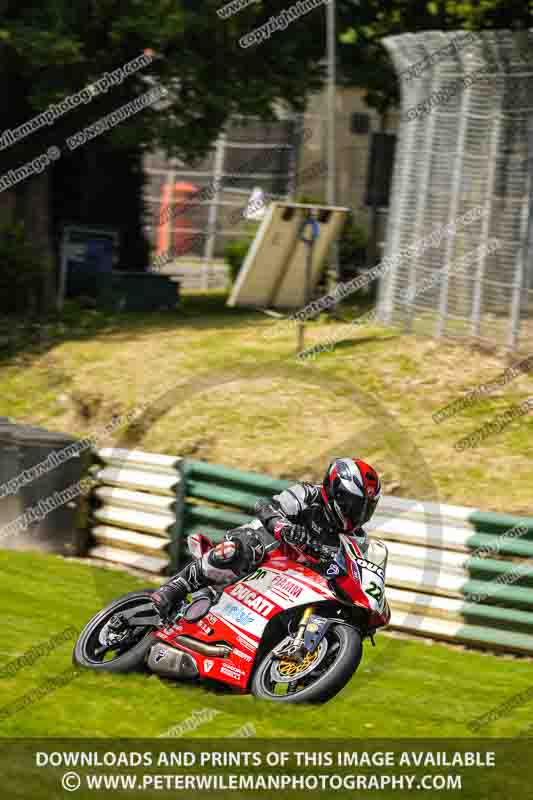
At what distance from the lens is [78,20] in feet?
70.4

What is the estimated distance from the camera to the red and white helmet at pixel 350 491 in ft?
24.5

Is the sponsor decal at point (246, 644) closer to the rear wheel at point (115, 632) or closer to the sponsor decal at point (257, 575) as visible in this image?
the sponsor decal at point (257, 575)

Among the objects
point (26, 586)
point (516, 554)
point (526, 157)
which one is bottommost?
point (26, 586)

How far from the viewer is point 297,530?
7559 mm

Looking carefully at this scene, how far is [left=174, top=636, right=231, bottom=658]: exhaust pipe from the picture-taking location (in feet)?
25.2

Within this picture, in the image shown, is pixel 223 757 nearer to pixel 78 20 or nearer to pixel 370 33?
pixel 78 20

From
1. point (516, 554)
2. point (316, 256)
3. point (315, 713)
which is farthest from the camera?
point (316, 256)

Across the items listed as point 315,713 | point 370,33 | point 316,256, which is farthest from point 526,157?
point 370,33

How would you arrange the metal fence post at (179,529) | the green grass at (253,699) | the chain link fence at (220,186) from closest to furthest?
the green grass at (253,699) < the metal fence post at (179,529) < the chain link fence at (220,186)

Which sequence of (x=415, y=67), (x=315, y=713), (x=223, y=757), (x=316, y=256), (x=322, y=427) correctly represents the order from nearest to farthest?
(x=223, y=757)
(x=315, y=713)
(x=322, y=427)
(x=415, y=67)
(x=316, y=256)

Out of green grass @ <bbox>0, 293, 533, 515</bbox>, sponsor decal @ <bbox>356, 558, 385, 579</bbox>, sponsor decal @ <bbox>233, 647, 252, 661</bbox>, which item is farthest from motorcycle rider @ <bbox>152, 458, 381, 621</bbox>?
green grass @ <bbox>0, 293, 533, 515</bbox>

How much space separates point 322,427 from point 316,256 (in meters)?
5.65

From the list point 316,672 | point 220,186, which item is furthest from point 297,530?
point 220,186
